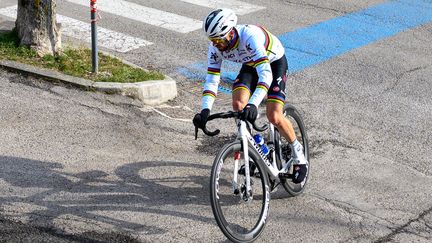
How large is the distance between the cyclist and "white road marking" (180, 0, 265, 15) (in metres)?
6.43

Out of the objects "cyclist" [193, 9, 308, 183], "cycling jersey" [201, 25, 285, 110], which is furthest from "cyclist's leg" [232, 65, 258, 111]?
"cycling jersey" [201, 25, 285, 110]

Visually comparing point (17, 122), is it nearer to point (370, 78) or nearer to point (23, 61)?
point (23, 61)

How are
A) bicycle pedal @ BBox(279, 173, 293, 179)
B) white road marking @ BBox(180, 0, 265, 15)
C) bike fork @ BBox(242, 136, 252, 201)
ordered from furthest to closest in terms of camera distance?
white road marking @ BBox(180, 0, 265, 15)
bicycle pedal @ BBox(279, 173, 293, 179)
bike fork @ BBox(242, 136, 252, 201)

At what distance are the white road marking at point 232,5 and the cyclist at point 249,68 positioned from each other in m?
6.43

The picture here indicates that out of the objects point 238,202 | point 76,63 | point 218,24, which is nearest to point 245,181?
point 238,202

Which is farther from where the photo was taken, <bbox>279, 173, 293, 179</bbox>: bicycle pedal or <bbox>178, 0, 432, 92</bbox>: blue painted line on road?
<bbox>178, 0, 432, 92</bbox>: blue painted line on road

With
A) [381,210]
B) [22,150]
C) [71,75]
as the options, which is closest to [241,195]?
[381,210]

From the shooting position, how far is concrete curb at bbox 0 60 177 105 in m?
9.79

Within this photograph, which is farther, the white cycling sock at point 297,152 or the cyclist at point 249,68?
the white cycling sock at point 297,152

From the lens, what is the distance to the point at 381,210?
24.5 ft

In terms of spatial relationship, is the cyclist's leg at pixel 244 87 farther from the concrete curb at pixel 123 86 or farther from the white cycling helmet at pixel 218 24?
the concrete curb at pixel 123 86

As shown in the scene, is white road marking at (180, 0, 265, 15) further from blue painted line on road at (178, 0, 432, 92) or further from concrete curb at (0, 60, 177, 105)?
concrete curb at (0, 60, 177, 105)

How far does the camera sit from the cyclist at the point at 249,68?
684 cm

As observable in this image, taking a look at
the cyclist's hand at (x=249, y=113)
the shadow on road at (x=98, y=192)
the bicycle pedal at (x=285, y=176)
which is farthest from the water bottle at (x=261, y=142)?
the shadow on road at (x=98, y=192)
